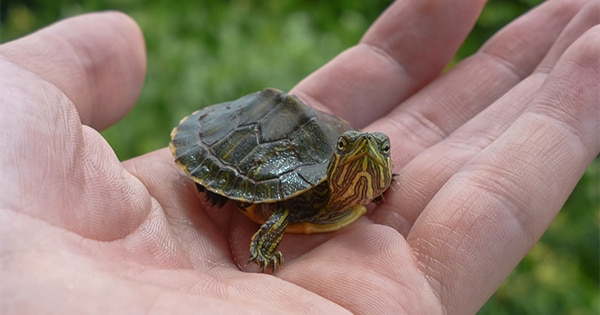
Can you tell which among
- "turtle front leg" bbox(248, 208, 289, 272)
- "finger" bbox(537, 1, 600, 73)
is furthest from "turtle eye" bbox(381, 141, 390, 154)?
"finger" bbox(537, 1, 600, 73)

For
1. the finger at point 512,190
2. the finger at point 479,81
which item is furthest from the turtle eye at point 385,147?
the finger at point 479,81

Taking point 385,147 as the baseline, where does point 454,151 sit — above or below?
below

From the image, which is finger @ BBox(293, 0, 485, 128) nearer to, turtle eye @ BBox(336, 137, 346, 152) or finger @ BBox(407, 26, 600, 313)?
finger @ BBox(407, 26, 600, 313)

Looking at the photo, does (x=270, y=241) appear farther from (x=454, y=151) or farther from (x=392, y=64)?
(x=392, y=64)

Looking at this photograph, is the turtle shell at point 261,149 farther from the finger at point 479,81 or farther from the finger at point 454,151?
the finger at point 479,81

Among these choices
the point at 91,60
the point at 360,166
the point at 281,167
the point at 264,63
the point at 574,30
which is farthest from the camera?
the point at 264,63

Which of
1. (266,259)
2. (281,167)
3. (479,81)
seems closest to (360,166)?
(281,167)
